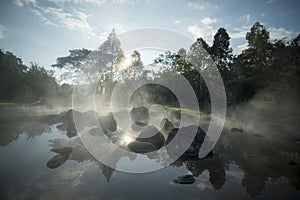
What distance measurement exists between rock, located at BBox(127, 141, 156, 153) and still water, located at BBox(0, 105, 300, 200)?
209 centimetres

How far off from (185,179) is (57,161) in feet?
19.8

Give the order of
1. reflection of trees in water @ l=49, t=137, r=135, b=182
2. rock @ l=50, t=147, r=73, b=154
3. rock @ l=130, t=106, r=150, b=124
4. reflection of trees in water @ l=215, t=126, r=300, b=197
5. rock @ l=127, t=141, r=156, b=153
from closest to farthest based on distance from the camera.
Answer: reflection of trees in water @ l=215, t=126, r=300, b=197, reflection of trees in water @ l=49, t=137, r=135, b=182, rock @ l=50, t=147, r=73, b=154, rock @ l=127, t=141, r=156, b=153, rock @ l=130, t=106, r=150, b=124

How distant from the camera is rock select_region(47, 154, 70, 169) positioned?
7.92 m

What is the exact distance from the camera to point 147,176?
293 inches

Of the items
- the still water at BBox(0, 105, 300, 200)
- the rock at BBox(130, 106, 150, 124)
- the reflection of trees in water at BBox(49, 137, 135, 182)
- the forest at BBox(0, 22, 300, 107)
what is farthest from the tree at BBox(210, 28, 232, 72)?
the reflection of trees in water at BBox(49, 137, 135, 182)

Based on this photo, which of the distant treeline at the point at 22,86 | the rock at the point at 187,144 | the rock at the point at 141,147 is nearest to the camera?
the rock at the point at 187,144

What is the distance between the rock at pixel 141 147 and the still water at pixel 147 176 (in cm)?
209

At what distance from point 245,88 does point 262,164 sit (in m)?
18.8

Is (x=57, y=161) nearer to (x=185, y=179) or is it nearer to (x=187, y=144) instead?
(x=185, y=179)

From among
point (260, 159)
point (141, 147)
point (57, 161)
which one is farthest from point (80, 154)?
point (260, 159)

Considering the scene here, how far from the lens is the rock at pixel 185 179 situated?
690cm

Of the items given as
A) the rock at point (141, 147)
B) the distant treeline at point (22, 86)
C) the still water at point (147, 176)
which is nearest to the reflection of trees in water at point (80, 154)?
the still water at point (147, 176)

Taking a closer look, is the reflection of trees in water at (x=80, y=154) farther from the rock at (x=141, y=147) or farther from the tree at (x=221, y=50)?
the tree at (x=221, y=50)

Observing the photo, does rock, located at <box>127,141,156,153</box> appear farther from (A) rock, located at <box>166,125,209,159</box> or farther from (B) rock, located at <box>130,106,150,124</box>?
(B) rock, located at <box>130,106,150,124</box>
